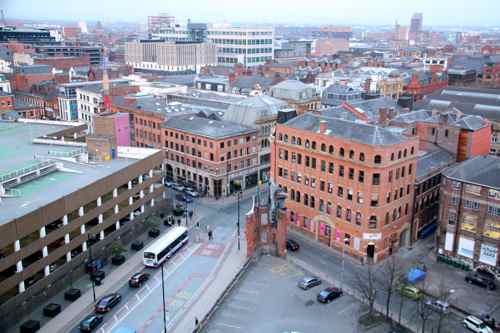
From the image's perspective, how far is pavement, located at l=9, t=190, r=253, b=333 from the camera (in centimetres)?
5041

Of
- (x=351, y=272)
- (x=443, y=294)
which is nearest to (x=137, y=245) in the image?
(x=351, y=272)

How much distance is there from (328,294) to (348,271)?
26.9ft

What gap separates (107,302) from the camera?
52.5 metres

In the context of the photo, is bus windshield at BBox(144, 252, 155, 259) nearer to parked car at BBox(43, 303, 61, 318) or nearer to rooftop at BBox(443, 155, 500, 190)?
parked car at BBox(43, 303, 61, 318)

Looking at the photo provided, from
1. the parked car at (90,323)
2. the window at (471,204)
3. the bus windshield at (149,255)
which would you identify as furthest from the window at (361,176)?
the parked car at (90,323)

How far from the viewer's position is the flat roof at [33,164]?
53906 millimetres

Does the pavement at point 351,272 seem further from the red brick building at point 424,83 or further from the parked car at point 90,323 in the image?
the red brick building at point 424,83

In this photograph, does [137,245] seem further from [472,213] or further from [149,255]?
[472,213]

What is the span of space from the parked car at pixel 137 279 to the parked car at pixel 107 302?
9.79 feet

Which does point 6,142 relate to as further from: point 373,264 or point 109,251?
point 373,264

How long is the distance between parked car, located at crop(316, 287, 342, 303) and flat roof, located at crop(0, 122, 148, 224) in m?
31.1

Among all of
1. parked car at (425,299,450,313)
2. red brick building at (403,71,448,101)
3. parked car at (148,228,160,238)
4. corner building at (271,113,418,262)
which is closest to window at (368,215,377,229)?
corner building at (271,113,418,262)

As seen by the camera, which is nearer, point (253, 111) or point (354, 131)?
point (354, 131)

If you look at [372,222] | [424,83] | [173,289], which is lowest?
[173,289]
